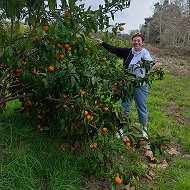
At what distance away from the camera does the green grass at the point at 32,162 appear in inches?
116

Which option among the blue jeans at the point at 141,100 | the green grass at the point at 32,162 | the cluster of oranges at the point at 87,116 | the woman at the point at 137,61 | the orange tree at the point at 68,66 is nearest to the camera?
the orange tree at the point at 68,66

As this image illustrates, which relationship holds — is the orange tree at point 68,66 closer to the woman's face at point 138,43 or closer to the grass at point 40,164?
the grass at point 40,164

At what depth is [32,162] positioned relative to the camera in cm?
A: 317

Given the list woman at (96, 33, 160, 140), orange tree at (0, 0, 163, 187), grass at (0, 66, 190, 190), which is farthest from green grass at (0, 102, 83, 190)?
woman at (96, 33, 160, 140)

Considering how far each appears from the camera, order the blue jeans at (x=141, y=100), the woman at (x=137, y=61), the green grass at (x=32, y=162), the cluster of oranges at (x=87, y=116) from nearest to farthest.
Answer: the cluster of oranges at (x=87, y=116), the green grass at (x=32, y=162), the woman at (x=137, y=61), the blue jeans at (x=141, y=100)

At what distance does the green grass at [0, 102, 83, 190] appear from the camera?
116 inches

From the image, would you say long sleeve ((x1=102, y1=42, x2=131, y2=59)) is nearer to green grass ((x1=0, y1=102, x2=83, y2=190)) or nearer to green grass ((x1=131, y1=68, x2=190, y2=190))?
green grass ((x1=131, y1=68, x2=190, y2=190))

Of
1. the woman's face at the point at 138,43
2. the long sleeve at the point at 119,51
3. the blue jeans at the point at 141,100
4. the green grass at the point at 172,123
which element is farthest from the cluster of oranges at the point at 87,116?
the long sleeve at the point at 119,51

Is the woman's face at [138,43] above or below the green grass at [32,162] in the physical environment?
above

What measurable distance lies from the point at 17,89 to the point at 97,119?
4.26 ft

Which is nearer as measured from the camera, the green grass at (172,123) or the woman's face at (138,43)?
the green grass at (172,123)

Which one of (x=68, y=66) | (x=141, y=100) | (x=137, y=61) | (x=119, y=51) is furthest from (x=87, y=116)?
(x=119, y=51)

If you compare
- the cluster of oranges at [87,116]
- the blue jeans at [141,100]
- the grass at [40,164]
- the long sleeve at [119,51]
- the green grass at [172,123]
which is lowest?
the green grass at [172,123]

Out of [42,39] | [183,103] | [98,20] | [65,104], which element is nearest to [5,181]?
[65,104]
